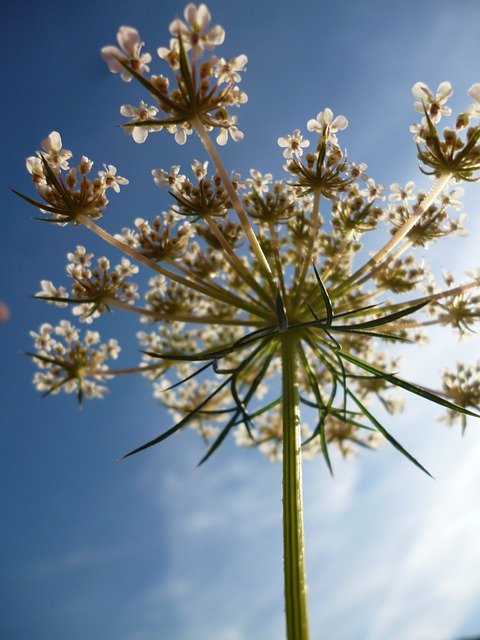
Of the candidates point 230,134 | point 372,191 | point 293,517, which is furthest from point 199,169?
point 293,517

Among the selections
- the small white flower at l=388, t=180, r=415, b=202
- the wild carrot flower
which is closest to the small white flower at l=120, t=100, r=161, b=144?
the wild carrot flower

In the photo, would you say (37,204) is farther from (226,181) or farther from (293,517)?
(293,517)

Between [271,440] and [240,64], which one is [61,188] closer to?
[240,64]

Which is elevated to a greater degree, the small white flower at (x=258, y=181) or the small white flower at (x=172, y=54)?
the small white flower at (x=258, y=181)

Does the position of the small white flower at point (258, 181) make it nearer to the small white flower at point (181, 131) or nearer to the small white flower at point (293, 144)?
the small white flower at point (293, 144)

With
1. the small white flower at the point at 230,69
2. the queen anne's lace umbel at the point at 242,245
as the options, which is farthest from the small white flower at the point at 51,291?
the small white flower at the point at 230,69

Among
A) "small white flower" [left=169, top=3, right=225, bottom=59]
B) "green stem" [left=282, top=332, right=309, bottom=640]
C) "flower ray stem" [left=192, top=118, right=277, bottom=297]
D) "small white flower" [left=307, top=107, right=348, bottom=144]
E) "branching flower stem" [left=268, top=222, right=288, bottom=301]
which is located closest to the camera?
"green stem" [left=282, top=332, right=309, bottom=640]

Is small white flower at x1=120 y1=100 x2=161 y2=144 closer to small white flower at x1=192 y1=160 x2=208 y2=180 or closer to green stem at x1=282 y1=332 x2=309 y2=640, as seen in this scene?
small white flower at x1=192 y1=160 x2=208 y2=180

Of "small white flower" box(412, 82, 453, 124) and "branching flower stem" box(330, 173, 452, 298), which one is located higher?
"small white flower" box(412, 82, 453, 124)
